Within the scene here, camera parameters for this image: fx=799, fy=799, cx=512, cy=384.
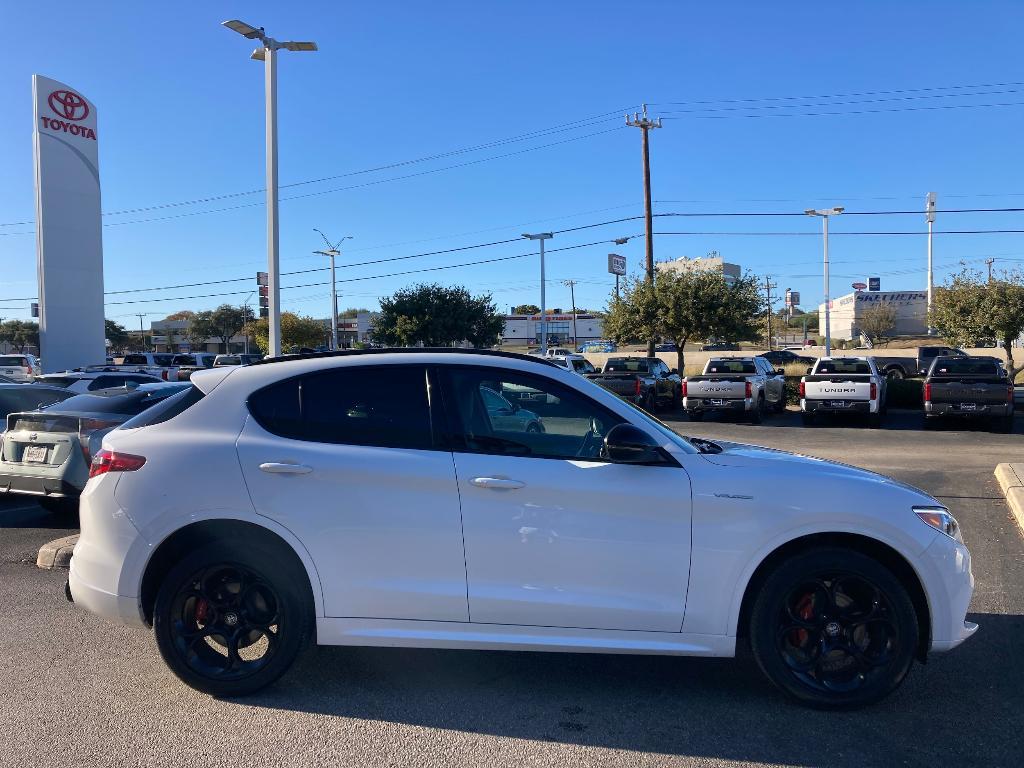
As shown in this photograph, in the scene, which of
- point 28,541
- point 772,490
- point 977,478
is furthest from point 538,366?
point 977,478

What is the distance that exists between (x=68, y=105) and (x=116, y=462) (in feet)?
122

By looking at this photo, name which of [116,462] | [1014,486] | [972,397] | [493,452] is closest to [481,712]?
[493,452]

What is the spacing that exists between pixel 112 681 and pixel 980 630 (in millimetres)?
5197

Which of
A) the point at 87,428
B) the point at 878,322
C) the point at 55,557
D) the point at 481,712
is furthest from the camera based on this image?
the point at 878,322

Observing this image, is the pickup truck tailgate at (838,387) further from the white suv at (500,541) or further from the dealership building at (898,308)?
the dealership building at (898,308)

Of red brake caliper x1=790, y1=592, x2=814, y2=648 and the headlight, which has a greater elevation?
the headlight

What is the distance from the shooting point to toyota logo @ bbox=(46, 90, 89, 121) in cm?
3416

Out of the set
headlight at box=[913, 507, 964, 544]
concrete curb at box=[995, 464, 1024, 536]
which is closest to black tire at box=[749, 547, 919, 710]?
headlight at box=[913, 507, 964, 544]

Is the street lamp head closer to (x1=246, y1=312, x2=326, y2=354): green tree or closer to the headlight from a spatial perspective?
the headlight

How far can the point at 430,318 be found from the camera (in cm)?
4816

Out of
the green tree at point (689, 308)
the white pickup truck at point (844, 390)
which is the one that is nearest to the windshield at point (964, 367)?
the white pickup truck at point (844, 390)

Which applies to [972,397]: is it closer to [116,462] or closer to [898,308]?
[116,462]

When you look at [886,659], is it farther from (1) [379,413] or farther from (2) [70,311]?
(2) [70,311]

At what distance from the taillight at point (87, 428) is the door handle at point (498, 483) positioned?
5.80 meters
